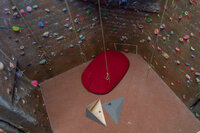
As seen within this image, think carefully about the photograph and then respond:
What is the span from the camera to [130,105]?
9.91 feet

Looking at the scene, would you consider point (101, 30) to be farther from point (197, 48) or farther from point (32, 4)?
point (197, 48)

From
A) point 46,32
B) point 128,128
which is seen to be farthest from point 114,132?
point 46,32

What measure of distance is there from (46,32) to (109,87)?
1501 millimetres

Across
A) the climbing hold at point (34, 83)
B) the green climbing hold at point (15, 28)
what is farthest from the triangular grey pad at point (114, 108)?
the green climbing hold at point (15, 28)

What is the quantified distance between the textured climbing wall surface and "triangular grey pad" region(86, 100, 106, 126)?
3.53ft

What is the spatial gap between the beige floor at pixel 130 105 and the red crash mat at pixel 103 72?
4.1 inches

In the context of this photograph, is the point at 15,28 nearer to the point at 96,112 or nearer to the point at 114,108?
the point at 96,112

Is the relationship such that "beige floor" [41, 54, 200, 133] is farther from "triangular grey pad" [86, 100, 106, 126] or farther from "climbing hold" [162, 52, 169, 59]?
"climbing hold" [162, 52, 169, 59]

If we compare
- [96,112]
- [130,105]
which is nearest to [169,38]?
[130,105]

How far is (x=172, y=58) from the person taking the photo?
9.04ft

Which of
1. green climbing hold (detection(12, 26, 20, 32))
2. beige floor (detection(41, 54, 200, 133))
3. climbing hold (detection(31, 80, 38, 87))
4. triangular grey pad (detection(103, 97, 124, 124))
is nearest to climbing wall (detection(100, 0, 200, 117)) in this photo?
beige floor (detection(41, 54, 200, 133))

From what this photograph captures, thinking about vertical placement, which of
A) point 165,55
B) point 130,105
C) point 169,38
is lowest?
point 130,105

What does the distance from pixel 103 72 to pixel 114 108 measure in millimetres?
776

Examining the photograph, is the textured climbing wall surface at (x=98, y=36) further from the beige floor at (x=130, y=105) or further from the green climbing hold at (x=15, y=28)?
the beige floor at (x=130, y=105)
